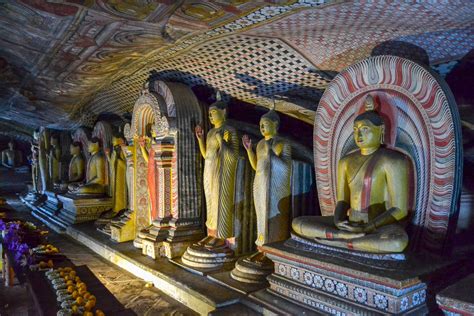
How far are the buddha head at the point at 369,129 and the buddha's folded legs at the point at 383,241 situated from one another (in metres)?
0.70

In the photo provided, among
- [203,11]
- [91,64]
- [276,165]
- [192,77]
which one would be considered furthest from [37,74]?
[276,165]

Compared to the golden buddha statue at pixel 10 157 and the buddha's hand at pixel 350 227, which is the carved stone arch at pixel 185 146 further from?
the golden buddha statue at pixel 10 157

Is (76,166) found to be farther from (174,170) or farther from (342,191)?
A: (342,191)

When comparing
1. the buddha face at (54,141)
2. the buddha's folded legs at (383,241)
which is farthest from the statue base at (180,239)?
the buddha face at (54,141)

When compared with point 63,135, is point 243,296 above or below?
below

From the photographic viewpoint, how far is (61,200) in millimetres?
8562

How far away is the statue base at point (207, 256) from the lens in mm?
4359

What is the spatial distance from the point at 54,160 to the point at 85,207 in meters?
3.57

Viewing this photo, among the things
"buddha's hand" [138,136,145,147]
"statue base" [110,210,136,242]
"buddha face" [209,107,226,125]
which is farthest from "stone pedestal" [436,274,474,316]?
"statue base" [110,210,136,242]

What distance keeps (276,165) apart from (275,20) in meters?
1.37

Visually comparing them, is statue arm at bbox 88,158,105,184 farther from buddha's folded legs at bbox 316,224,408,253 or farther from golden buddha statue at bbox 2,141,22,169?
golden buddha statue at bbox 2,141,22,169

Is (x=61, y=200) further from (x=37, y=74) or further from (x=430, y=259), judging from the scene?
(x=430, y=259)

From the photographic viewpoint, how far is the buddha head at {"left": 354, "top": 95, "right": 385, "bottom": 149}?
325cm

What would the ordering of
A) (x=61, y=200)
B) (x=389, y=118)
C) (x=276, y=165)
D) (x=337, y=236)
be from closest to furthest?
(x=337, y=236) < (x=389, y=118) < (x=276, y=165) < (x=61, y=200)
